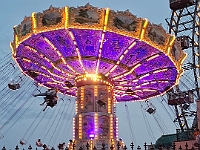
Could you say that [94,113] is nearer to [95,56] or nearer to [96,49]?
[95,56]

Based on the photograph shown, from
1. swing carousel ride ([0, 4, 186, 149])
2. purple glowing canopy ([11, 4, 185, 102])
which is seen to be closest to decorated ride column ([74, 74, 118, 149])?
swing carousel ride ([0, 4, 186, 149])

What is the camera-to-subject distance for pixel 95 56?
57.2ft

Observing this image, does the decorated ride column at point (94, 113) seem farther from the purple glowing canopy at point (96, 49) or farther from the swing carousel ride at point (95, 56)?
the purple glowing canopy at point (96, 49)

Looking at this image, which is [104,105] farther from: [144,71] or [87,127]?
[144,71]

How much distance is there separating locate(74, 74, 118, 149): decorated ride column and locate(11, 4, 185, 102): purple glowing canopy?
57 cm

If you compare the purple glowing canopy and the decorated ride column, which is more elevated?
the purple glowing canopy

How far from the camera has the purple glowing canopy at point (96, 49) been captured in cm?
1514

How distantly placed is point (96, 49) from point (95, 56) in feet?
2.02

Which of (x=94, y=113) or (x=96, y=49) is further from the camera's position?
(x=94, y=113)

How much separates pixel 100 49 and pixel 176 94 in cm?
1072

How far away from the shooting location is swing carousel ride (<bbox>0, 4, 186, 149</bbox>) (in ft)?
49.9

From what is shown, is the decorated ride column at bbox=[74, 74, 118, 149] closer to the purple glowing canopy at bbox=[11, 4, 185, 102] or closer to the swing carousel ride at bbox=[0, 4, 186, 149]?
the swing carousel ride at bbox=[0, 4, 186, 149]

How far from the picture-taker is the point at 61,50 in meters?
17.4

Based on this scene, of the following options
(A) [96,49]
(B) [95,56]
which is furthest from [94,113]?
(A) [96,49]
